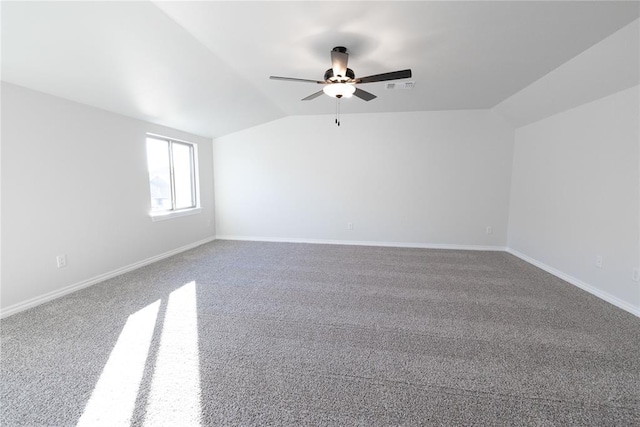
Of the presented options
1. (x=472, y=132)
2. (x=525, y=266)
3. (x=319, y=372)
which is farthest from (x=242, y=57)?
(x=525, y=266)

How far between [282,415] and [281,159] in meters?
4.42

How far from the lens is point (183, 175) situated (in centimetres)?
495

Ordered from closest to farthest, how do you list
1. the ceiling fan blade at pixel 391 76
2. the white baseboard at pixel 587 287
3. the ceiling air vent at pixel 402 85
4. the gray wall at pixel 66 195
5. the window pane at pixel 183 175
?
the ceiling fan blade at pixel 391 76 → the gray wall at pixel 66 195 → the white baseboard at pixel 587 287 → the ceiling air vent at pixel 402 85 → the window pane at pixel 183 175

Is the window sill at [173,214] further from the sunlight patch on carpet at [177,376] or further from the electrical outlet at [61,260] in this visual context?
the sunlight patch on carpet at [177,376]

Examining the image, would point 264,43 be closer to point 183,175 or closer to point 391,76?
point 391,76

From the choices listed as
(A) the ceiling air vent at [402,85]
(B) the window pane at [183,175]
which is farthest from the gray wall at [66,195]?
(A) the ceiling air vent at [402,85]

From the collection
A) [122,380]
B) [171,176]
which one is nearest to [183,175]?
[171,176]

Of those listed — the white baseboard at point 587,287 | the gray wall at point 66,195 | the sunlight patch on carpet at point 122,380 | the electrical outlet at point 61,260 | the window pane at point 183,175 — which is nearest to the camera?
the sunlight patch on carpet at point 122,380

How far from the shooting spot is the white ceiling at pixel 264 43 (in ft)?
6.44

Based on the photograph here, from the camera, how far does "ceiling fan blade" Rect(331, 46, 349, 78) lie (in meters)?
2.22

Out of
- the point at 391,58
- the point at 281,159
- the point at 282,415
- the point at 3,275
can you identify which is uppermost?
the point at 391,58

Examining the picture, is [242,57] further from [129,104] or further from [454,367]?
[454,367]

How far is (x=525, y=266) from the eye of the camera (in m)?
3.86

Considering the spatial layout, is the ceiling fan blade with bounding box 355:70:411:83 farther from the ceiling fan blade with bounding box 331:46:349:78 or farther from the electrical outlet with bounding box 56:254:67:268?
the electrical outlet with bounding box 56:254:67:268
